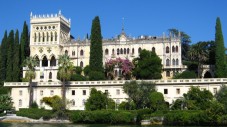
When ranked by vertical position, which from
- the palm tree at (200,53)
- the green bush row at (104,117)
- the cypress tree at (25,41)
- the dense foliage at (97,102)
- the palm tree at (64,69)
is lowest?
the green bush row at (104,117)

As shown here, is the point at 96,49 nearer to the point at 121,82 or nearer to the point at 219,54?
the point at 121,82

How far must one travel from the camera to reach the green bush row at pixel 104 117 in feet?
197

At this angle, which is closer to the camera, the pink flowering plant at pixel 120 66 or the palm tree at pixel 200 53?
the pink flowering plant at pixel 120 66

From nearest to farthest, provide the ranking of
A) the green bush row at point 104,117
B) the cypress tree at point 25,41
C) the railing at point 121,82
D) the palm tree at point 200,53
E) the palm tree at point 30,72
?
the green bush row at point 104,117, the railing at point 121,82, the palm tree at point 30,72, the palm tree at point 200,53, the cypress tree at point 25,41

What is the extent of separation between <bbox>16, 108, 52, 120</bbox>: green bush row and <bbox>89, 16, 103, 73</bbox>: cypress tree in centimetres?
1495

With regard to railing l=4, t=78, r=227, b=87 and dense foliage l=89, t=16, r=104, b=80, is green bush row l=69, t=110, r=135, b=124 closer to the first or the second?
railing l=4, t=78, r=227, b=87

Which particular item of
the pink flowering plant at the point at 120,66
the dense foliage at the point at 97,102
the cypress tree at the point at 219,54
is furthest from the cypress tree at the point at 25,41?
the cypress tree at the point at 219,54

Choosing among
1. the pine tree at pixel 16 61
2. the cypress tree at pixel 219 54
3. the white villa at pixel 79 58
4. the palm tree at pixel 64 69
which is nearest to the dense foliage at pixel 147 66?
the white villa at pixel 79 58

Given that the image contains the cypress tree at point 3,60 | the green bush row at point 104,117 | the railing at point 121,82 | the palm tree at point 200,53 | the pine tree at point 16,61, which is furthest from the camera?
the palm tree at point 200,53

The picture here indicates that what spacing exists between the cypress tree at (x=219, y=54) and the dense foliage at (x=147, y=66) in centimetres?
1120

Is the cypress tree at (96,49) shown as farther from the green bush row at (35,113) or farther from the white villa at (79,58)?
the green bush row at (35,113)

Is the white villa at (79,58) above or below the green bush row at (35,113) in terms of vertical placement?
above

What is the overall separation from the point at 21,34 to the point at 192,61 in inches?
1612

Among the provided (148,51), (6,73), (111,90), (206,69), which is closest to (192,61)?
(206,69)
